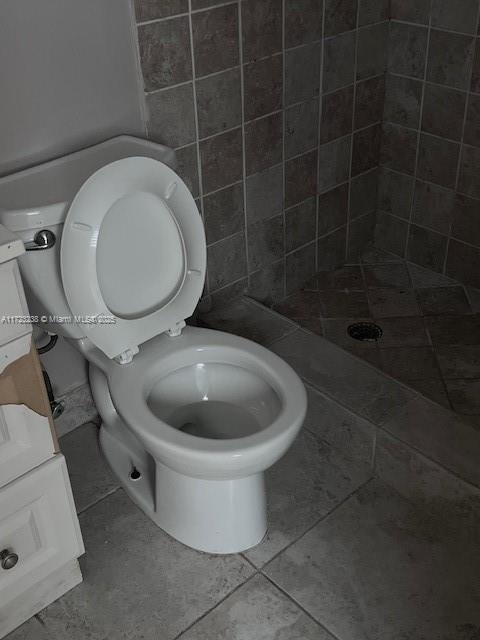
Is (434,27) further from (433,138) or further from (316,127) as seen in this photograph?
(316,127)

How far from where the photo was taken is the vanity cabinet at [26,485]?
1312 millimetres

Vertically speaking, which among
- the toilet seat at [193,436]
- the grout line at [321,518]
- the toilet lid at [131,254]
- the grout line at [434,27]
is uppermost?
the grout line at [434,27]

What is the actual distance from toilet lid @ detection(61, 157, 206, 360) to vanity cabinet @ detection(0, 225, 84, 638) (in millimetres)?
198

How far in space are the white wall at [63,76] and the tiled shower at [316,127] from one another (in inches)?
2.3

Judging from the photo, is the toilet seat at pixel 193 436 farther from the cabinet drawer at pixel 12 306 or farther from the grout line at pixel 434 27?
the grout line at pixel 434 27

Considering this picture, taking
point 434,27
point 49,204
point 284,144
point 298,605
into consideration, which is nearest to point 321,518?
point 298,605

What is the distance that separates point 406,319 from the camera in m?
2.35

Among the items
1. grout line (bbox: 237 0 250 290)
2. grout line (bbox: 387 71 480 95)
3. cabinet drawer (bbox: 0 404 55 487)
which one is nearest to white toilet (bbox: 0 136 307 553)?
cabinet drawer (bbox: 0 404 55 487)

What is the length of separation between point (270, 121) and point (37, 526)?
4.01ft

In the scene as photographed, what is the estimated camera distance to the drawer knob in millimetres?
1471

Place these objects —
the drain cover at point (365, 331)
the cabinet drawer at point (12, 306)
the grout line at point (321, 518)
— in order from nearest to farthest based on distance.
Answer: the cabinet drawer at point (12, 306), the grout line at point (321, 518), the drain cover at point (365, 331)

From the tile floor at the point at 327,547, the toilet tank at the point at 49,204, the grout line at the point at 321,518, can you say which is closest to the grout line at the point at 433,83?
the tile floor at the point at 327,547

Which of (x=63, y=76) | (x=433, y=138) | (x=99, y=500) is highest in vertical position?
(x=63, y=76)

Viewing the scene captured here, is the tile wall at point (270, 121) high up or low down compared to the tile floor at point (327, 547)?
up
